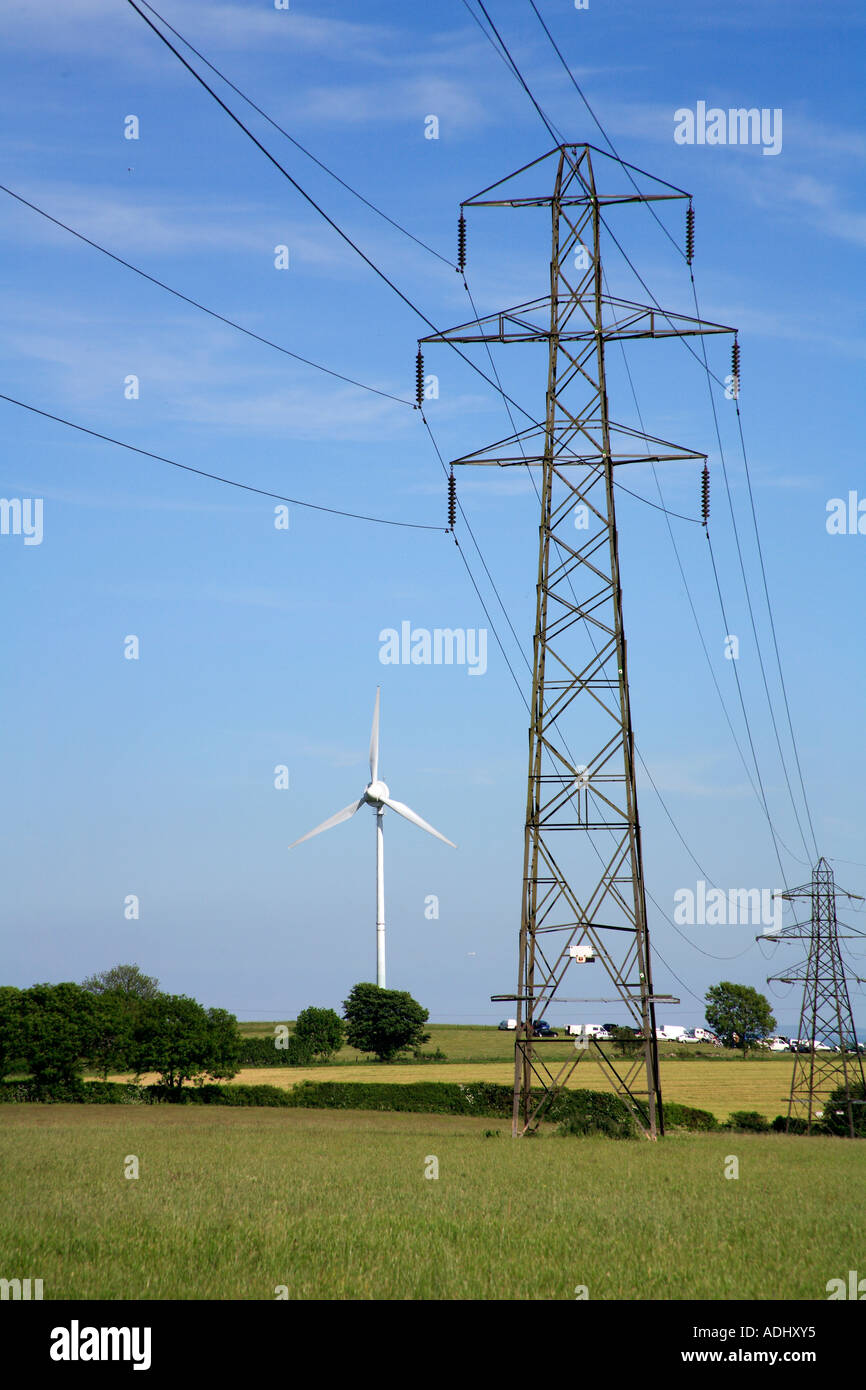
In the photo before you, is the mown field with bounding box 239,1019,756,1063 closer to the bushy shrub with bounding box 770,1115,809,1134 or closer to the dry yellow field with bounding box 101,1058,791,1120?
the dry yellow field with bounding box 101,1058,791,1120

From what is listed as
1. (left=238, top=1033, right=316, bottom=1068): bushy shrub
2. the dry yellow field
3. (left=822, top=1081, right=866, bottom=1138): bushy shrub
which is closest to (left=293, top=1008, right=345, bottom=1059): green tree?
(left=238, top=1033, right=316, bottom=1068): bushy shrub

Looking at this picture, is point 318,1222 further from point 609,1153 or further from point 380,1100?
point 380,1100

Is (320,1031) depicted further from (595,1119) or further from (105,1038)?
(595,1119)

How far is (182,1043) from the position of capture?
95.8 m

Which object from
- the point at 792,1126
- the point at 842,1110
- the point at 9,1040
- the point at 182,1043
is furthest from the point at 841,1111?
the point at 9,1040

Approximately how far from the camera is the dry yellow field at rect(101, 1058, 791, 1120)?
9575 centimetres

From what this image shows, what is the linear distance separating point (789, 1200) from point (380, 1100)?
60995mm

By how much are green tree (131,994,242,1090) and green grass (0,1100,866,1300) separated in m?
49.9

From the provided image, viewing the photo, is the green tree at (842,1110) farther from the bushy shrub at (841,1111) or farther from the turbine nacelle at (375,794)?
the turbine nacelle at (375,794)

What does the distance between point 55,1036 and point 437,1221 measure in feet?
249

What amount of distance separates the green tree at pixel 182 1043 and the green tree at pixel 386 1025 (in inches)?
1818

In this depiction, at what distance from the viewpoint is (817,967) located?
72.6m
